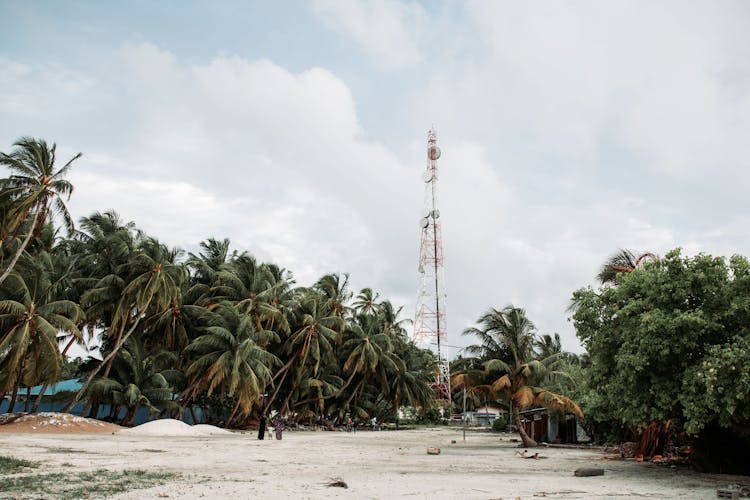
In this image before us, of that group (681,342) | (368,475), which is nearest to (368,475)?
(368,475)

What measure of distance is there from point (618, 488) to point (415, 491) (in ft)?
15.8

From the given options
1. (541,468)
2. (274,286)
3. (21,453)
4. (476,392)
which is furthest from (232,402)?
(541,468)

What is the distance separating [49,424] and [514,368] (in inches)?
927

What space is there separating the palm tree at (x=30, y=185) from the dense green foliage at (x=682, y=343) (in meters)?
22.2

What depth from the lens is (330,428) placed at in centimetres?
4969

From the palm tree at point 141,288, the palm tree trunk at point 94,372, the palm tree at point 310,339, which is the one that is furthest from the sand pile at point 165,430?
the palm tree at point 310,339

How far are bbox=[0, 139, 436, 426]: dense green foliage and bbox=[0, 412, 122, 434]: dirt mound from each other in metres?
1.90

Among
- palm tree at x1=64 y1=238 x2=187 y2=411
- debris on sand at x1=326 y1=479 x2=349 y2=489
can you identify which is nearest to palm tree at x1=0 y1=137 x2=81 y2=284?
palm tree at x1=64 y1=238 x2=187 y2=411

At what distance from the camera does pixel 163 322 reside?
39.0 meters

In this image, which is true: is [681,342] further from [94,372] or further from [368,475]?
[94,372]

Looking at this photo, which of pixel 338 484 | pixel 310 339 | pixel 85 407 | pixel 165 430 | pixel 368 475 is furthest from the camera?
pixel 310 339

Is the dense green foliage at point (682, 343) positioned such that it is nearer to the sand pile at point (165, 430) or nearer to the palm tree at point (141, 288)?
the sand pile at point (165, 430)

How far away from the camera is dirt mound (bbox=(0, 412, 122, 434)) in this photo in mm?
27766

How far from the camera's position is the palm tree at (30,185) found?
928 inches
